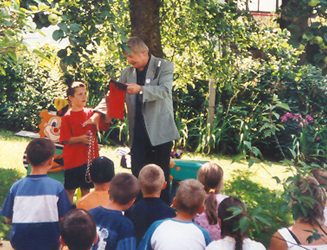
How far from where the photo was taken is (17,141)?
31.4ft

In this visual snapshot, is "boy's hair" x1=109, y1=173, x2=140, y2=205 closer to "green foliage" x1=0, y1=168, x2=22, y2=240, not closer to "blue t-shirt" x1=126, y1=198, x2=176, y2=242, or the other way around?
"blue t-shirt" x1=126, y1=198, x2=176, y2=242

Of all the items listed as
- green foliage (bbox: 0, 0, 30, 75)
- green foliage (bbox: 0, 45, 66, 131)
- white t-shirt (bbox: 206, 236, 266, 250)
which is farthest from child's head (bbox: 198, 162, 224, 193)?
green foliage (bbox: 0, 45, 66, 131)

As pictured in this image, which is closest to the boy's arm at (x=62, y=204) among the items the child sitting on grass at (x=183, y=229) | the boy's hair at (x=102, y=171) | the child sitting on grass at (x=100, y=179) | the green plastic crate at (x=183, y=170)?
the child sitting on grass at (x=100, y=179)

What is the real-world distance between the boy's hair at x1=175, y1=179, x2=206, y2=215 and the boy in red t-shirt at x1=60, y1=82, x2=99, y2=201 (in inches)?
73.5

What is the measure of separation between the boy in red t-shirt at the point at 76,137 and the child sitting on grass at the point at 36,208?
1305 millimetres

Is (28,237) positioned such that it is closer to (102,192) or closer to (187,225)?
(102,192)

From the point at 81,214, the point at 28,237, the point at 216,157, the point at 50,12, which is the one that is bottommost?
the point at 216,157

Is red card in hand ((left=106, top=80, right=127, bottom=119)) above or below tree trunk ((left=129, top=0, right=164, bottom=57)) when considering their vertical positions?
below

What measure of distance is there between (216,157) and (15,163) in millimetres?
3224

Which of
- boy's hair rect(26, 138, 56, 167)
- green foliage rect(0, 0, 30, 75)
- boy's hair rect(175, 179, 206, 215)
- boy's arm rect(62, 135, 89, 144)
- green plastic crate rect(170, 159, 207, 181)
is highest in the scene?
green foliage rect(0, 0, 30, 75)

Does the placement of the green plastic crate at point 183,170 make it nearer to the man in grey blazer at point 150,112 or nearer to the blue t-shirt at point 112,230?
the man in grey blazer at point 150,112

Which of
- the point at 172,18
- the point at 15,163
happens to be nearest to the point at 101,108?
the point at 172,18

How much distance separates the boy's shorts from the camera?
5238mm

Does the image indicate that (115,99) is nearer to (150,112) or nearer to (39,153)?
(150,112)
